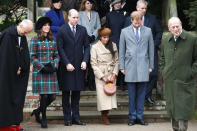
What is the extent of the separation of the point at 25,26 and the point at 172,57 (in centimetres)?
238

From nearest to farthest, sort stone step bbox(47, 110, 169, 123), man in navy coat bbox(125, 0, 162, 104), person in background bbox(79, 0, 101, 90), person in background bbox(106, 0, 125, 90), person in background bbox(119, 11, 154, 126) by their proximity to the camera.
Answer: person in background bbox(119, 11, 154, 126) → stone step bbox(47, 110, 169, 123) → man in navy coat bbox(125, 0, 162, 104) → person in background bbox(79, 0, 101, 90) → person in background bbox(106, 0, 125, 90)

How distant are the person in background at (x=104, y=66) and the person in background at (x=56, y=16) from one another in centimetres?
89

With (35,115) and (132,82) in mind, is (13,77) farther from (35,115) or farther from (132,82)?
(132,82)

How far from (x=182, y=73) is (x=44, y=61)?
250 centimetres

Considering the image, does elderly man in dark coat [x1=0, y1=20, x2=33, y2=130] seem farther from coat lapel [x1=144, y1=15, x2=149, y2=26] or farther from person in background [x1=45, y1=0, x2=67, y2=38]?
coat lapel [x1=144, y1=15, x2=149, y2=26]

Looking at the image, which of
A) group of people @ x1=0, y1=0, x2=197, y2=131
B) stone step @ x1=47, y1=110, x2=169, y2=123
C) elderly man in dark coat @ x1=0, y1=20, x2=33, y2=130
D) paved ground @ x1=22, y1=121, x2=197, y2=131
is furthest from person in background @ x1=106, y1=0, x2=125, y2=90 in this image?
elderly man in dark coat @ x1=0, y1=20, x2=33, y2=130

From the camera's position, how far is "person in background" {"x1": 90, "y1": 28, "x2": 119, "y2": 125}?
395 inches

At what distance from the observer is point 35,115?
32.9ft

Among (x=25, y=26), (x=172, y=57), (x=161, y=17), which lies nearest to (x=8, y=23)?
(x=161, y=17)

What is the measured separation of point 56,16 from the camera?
419 inches

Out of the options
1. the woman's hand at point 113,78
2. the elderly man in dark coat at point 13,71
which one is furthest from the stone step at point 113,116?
the elderly man in dark coat at point 13,71

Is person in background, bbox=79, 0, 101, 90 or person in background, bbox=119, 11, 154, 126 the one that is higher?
person in background, bbox=79, 0, 101, 90

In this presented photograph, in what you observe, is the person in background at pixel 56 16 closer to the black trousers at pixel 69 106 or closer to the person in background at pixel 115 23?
the person in background at pixel 115 23

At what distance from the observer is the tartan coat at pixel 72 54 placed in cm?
992
